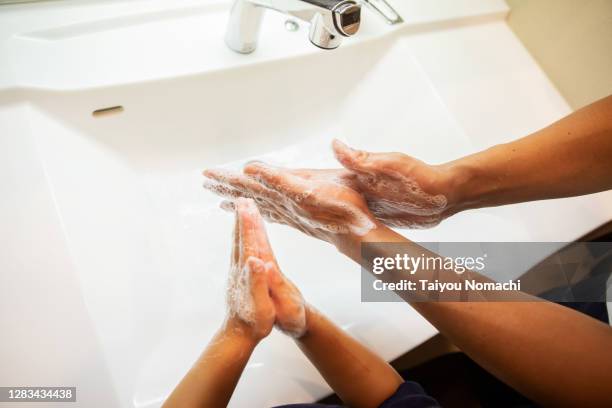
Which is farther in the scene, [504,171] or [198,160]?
[198,160]

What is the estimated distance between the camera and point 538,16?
2.49 ft

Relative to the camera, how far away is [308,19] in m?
0.52

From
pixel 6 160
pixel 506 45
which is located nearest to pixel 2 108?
pixel 6 160

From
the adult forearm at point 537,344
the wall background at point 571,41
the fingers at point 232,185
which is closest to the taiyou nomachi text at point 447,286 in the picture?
the adult forearm at point 537,344

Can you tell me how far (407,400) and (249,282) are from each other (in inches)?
9.4

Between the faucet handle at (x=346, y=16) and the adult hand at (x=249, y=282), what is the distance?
0.25 meters

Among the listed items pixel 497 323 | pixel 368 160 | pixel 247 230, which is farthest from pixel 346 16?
pixel 497 323

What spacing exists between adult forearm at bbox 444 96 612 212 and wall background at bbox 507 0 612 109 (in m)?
0.21

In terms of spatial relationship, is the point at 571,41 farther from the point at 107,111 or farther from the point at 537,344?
the point at 107,111

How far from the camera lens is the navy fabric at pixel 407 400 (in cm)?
49

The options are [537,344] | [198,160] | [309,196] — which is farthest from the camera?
[198,160]

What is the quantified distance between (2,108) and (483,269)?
2.31ft

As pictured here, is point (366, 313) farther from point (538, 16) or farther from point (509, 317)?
point (538, 16)

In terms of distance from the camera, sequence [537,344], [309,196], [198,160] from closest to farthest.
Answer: [537,344], [309,196], [198,160]
